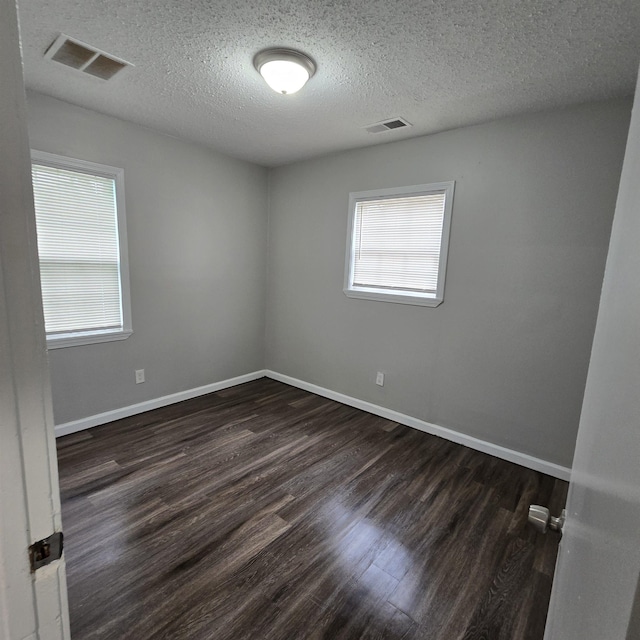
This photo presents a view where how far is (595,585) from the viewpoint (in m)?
0.37

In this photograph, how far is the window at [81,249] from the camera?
8.18 ft

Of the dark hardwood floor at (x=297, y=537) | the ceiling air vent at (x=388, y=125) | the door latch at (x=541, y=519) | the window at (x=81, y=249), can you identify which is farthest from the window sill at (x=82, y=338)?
the door latch at (x=541, y=519)

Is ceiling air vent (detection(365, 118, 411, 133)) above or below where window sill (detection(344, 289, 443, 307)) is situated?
above

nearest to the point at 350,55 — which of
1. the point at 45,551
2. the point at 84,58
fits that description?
the point at 84,58

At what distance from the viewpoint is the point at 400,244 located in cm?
312

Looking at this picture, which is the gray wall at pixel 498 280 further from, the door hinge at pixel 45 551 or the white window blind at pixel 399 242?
the door hinge at pixel 45 551

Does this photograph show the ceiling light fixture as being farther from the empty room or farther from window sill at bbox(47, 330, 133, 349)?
window sill at bbox(47, 330, 133, 349)

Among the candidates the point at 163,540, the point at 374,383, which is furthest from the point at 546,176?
the point at 163,540

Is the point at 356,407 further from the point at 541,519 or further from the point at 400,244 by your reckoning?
the point at 541,519

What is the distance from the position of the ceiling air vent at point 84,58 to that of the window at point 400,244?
82.0 inches

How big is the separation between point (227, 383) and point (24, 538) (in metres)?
3.53

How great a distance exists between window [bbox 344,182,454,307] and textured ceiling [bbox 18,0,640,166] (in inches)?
23.7

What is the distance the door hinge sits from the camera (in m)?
0.51

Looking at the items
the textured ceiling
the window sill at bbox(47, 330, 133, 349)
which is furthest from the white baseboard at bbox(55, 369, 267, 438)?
the textured ceiling
